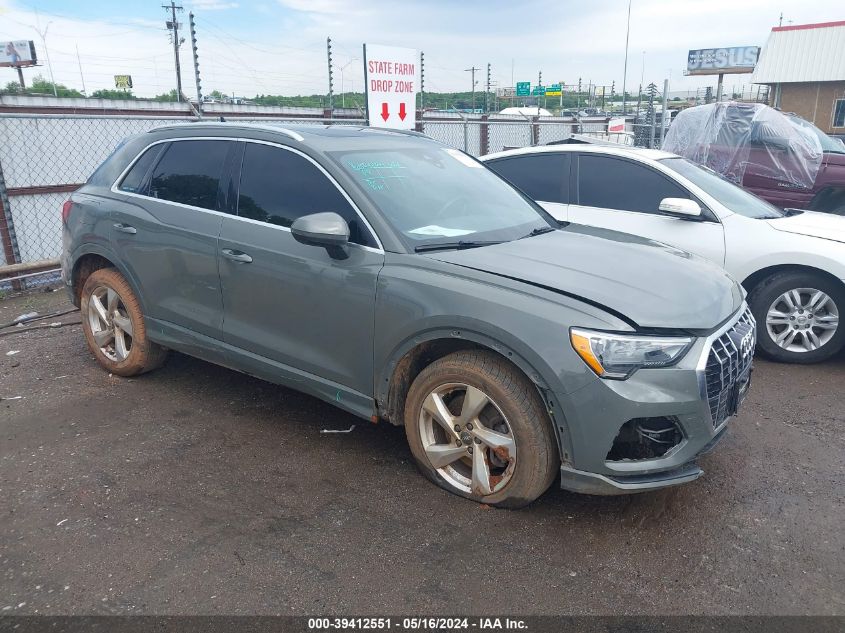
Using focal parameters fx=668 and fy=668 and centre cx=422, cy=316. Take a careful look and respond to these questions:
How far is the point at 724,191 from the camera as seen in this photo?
5.92 metres

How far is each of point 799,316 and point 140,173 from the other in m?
5.04

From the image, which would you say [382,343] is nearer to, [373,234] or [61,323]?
[373,234]

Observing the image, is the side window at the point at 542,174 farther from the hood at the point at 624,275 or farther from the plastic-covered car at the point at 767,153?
the plastic-covered car at the point at 767,153

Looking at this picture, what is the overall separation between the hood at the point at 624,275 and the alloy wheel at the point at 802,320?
1912 millimetres

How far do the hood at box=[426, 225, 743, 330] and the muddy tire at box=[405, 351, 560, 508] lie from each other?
47 cm

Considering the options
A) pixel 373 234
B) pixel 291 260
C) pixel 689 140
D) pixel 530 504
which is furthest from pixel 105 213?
pixel 689 140

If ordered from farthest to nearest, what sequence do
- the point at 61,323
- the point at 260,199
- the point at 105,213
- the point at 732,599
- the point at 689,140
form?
the point at 689,140 < the point at 61,323 < the point at 105,213 < the point at 260,199 < the point at 732,599

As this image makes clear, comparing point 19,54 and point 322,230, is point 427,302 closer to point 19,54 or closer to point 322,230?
point 322,230

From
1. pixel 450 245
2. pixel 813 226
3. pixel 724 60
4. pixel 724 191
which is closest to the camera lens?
pixel 450 245

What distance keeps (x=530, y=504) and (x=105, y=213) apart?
3443 mm

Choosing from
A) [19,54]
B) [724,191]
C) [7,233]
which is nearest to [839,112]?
[724,191]

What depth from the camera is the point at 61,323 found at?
6.25 metres

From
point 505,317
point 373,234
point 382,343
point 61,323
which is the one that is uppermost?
point 373,234

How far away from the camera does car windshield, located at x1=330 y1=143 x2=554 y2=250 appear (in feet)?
11.6
